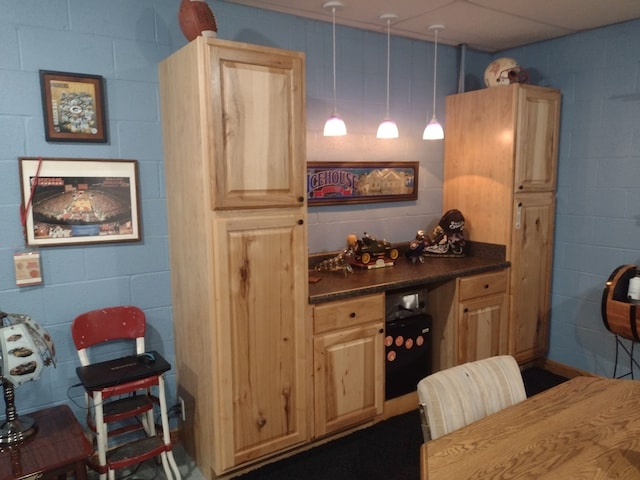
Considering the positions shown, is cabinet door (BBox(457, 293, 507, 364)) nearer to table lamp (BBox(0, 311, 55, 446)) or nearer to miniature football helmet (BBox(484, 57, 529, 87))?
miniature football helmet (BBox(484, 57, 529, 87))

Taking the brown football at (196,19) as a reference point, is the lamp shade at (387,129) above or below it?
below

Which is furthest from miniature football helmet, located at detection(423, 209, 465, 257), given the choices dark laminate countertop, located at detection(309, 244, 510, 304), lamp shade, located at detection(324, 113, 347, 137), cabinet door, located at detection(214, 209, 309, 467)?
cabinet door, located at detection(214, 209, 309, 467)

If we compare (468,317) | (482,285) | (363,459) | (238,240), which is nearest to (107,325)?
(238,240)

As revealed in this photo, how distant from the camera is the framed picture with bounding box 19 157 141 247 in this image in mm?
2262

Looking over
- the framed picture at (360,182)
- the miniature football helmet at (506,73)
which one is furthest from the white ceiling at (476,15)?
the framed picture at (360,182)

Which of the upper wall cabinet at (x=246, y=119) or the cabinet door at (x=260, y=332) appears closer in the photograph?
the upper wall cabinet at (x=246, y=119)

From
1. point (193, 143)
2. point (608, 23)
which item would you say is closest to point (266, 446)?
point (193, 143)

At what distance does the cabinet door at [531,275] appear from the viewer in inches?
133

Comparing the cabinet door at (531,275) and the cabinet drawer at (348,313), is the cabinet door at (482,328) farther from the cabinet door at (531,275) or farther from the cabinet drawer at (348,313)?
the cabinet drawer at (348,313)

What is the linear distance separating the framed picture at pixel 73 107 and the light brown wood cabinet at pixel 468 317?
7.24 feet

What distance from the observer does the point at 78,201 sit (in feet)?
7.75

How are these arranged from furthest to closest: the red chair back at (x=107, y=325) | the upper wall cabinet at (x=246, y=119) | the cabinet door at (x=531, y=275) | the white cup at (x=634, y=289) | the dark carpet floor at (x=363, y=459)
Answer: the cabinet door at (x=531, y=275) → the white cup at (x=634, y=289) → the dark carpet floor at (x=363, y=459) → the red chair back at (x=107, y=325) → the upper wall cabinet at (x=246, y=119)

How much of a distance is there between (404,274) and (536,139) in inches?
54.2

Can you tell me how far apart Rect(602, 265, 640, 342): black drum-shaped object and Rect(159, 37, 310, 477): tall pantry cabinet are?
1.77m
